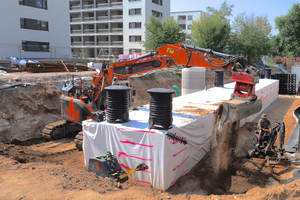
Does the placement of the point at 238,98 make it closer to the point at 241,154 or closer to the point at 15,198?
the point at 241,154

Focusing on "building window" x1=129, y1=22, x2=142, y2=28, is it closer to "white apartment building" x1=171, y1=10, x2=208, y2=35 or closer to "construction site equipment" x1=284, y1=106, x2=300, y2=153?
"white apartment building" x1=171, y1=10, x2=208, y2=35

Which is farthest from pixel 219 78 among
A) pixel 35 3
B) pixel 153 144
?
pixel 35 3

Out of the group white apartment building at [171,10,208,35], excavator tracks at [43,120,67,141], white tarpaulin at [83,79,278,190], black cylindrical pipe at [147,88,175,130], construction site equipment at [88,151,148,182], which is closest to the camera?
construction site equipment at [88,151,148,182]

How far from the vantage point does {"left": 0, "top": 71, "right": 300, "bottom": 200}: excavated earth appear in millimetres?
5691

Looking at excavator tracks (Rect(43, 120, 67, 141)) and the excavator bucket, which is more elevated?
the excavator bucket

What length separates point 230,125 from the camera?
9.34 metres

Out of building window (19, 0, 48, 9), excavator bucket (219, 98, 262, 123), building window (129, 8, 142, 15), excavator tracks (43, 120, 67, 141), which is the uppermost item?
building window (129, 8, 142, 15)

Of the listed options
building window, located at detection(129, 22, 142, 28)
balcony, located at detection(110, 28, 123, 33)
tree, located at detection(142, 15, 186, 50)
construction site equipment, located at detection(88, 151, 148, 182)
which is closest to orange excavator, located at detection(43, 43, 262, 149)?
construction site equipment, located at detection(88, 151, 148, 182)

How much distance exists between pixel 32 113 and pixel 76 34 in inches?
1608

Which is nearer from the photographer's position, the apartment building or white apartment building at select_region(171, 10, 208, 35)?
the apartment building

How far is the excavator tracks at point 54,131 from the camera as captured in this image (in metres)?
12.0

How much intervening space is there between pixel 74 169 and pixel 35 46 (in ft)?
83.3

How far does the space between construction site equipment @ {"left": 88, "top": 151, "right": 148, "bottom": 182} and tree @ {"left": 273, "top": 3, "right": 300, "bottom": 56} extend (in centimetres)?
4679

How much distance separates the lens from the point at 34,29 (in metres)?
28.3
